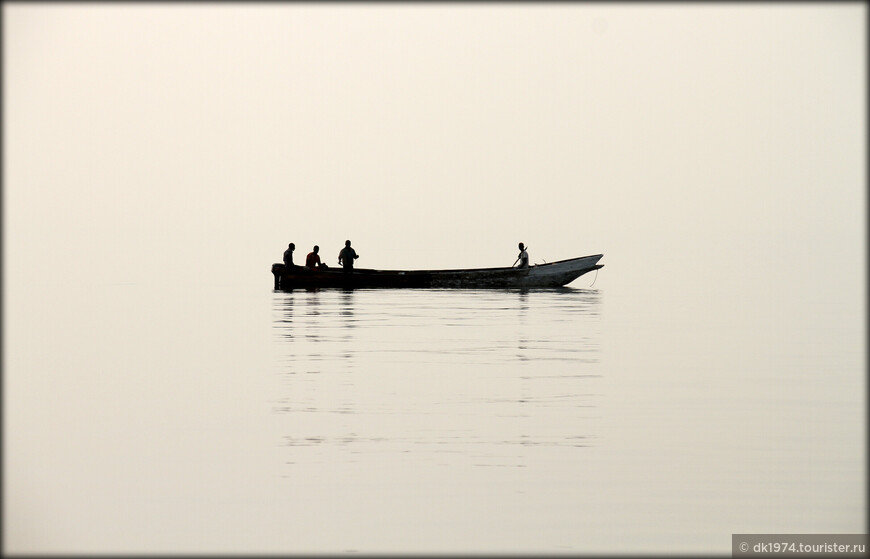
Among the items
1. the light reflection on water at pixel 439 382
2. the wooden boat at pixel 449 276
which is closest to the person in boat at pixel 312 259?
the wooden boat at pixel 449 276

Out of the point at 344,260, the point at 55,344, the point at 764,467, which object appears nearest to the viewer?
the point at 764,467

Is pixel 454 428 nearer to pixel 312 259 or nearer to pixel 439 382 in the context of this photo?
pixel 439 382

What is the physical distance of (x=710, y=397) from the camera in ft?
45.6

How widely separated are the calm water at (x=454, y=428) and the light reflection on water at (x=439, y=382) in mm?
55

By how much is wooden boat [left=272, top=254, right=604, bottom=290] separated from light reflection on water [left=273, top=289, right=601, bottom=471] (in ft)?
8.70

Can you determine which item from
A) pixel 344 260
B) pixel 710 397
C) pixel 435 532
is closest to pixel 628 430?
pixel 710 397

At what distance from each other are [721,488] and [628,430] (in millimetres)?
2181

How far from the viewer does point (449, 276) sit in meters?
28.9

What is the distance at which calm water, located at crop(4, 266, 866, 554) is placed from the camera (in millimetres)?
8570

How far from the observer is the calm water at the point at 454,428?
8.57 meters

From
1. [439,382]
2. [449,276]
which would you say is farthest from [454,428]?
[449,276]

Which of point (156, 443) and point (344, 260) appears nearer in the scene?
point (156, 443)

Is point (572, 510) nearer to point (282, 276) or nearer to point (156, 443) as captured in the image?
point (156, 443)

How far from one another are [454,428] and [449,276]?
1756cm
